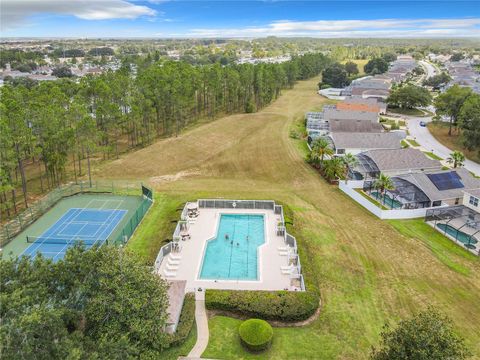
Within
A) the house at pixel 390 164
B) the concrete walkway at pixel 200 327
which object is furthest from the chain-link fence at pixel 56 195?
the house at pixel 390 164

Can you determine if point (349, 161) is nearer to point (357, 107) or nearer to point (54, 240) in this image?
point (54, 240)

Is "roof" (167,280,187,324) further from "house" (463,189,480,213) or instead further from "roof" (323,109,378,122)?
"roof" (323,109,378,122)

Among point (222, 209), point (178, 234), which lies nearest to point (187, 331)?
point (178, 234)

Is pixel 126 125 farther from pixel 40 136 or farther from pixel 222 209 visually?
pixel 222 209

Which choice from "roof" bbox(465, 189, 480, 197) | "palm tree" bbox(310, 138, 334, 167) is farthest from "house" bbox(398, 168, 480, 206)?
"palm tree" bbox(310, 138, 334, 167)

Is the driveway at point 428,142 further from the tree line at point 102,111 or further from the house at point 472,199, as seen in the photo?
the tree line at point 102,111
